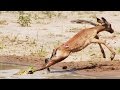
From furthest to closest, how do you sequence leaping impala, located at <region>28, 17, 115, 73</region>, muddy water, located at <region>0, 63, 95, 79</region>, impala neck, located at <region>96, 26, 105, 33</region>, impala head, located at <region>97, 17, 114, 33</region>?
impala head, located at <region>97, 17, 114, 33</region>
impala neck, located at <region>96, 26, 105, 33</region>
leaping impala, located at <region>28, 17, 115, 73</region>
muddy water, located at <region>0, 63, 95, 79</region>

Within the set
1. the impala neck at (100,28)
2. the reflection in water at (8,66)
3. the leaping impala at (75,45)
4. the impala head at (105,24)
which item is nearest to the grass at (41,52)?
the leaping impala at (75,45)

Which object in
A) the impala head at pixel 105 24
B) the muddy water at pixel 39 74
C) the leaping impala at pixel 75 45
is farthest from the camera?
the impala head at pixel 105 24

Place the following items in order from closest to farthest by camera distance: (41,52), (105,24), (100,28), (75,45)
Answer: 1. (75,45)
2. (100,28)
3. (105,24)
4. (41,52)

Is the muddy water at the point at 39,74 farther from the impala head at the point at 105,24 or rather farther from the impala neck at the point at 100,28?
the impala head at the point at 105,24

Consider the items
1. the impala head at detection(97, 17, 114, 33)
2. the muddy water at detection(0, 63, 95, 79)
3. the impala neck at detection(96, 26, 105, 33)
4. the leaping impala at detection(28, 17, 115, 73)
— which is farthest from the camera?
the impala head at detection(97, 17, 114, 33)

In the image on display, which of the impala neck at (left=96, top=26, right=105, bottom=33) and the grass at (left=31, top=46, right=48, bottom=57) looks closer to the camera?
the impala neck at (left=96, top=26, right=105, bottom=33)

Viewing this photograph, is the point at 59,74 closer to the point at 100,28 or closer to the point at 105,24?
the point at 100,28

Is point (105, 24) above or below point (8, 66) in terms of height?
above

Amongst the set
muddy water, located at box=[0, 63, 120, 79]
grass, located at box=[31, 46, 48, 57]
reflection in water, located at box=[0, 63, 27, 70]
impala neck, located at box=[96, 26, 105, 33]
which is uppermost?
impala neck, located at box=[96, 26, 105, 33]

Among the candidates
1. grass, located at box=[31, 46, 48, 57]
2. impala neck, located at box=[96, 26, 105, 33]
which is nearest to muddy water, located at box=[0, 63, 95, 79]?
grass, located at box=[31, 46, 48, 57]

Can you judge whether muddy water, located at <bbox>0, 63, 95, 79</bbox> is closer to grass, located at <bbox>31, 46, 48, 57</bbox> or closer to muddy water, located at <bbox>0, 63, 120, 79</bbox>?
muddy water, located at <bbox>0, 63, 120, 79</bbox>

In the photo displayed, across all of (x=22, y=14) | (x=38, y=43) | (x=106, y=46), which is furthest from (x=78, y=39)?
(x=22, y=14)

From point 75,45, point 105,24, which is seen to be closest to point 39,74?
point 75,45

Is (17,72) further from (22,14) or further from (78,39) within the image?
(22,14)
